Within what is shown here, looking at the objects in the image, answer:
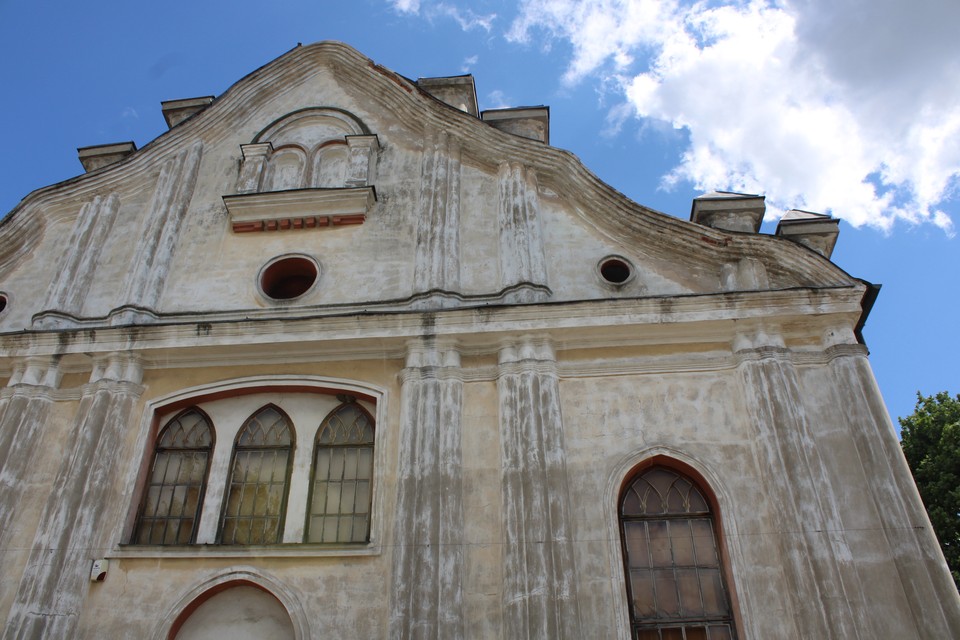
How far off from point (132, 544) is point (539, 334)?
5637mm

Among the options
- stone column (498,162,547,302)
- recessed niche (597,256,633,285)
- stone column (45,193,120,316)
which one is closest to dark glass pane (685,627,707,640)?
stone column (498,162,547,302)

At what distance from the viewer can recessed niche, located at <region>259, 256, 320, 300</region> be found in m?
11.9

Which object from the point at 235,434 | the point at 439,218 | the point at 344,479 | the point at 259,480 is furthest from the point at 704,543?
the point at 235,434

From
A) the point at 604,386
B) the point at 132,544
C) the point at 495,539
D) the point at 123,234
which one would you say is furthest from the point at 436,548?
the point at 123,234

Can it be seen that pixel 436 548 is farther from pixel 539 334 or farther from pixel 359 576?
pixel 539 334

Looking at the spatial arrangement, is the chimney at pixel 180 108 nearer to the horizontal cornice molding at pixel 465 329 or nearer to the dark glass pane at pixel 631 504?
the horizontal cornice molding at pixel 465 329

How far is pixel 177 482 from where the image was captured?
1020 centimetres

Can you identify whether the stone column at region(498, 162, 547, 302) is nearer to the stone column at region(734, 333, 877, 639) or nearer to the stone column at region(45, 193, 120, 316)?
the stone column at region(734, 333, 877, 639)

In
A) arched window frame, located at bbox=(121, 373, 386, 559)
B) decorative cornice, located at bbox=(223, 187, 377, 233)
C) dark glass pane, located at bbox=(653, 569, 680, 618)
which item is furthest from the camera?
decorative cornice, located at bbox=(223, 187, 377, 233)

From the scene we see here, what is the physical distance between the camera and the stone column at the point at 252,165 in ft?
42.3

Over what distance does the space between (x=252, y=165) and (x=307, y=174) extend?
960 mm

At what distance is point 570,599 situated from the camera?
8.34 m

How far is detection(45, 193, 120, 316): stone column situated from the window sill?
13.9 ft

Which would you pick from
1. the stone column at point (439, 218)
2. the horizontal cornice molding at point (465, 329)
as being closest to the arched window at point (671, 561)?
the horizontal cornice molding at point (465, 329)
